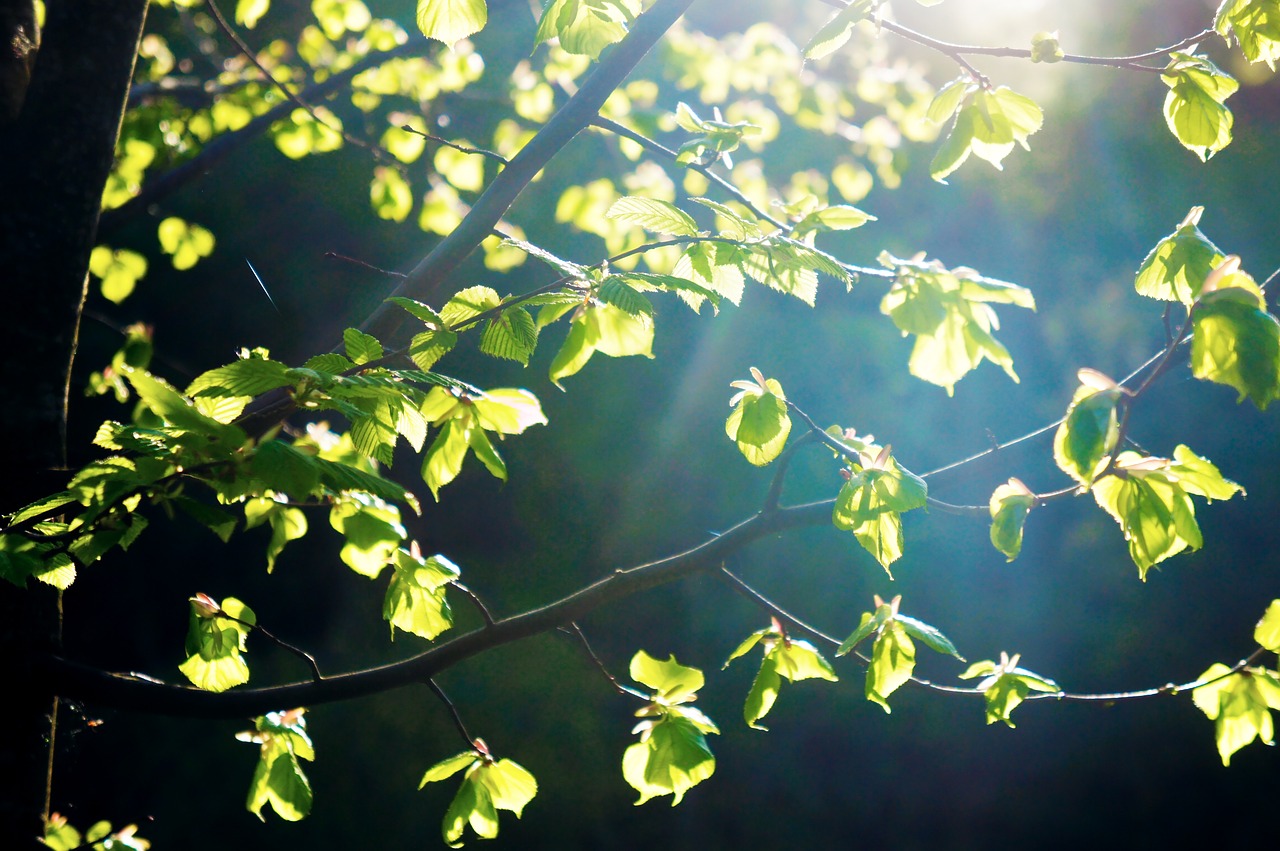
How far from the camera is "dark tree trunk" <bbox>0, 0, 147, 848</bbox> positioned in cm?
159

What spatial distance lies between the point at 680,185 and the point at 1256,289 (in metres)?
3.87

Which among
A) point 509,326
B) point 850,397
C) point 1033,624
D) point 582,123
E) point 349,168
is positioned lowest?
point 1033,624

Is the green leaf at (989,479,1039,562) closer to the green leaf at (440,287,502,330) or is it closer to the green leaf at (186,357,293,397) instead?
the green leaf at (440,287,502,330)

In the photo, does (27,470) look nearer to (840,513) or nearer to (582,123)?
(582,123)

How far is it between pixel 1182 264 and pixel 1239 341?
35cm

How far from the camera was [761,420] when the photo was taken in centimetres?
147

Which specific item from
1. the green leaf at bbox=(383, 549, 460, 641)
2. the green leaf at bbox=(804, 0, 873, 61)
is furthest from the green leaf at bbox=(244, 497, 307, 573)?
the green leaf at bbox=(804, 0, 873, 61)

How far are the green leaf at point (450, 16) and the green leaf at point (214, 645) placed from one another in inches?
44.7

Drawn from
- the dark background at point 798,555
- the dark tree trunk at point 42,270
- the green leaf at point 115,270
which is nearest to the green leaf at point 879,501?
the dark tree trunk at point 42,270

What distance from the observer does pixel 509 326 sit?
1343 mm

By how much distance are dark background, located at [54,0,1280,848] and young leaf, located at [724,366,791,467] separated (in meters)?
3.61

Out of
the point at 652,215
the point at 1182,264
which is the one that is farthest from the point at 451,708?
the point at 1182,264

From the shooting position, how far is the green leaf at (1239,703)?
160 centimetres

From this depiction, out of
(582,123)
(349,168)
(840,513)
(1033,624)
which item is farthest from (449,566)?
(1033,624)
